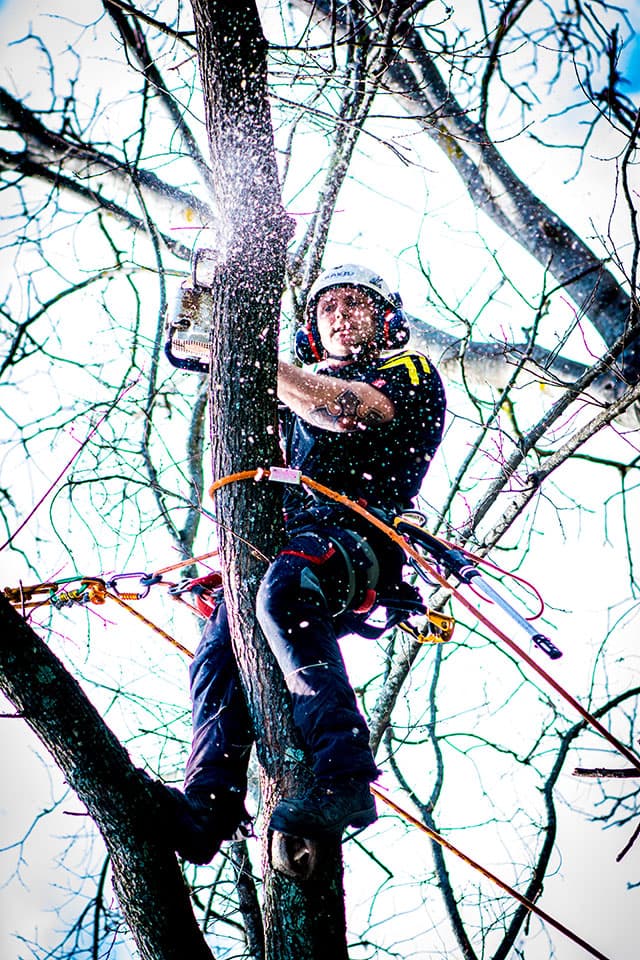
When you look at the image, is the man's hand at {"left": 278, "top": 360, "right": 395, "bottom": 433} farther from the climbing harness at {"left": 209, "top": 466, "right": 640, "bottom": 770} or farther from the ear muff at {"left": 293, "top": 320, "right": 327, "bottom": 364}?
the ear muff at {"left": 293, "top": 320, "right": 327, "bottom": 364}

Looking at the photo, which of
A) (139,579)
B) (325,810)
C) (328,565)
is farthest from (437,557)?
(139,579)

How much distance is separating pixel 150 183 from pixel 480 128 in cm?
200

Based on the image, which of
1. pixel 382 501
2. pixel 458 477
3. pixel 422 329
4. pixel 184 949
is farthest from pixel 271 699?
pixel 422 329

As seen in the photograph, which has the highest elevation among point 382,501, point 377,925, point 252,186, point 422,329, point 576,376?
point 422,329

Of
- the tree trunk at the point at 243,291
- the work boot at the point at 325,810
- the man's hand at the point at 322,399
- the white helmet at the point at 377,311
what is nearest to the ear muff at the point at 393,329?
the white helmet at the point at 377,311

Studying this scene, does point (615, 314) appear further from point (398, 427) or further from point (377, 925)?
point (377, 925)

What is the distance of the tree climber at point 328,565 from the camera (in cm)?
181

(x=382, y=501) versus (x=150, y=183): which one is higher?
(x=150, y=183)

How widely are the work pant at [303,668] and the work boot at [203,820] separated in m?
0.03

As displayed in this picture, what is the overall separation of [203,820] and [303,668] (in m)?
0.53

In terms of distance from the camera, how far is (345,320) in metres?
2.79

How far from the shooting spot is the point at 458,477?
367 centimetres

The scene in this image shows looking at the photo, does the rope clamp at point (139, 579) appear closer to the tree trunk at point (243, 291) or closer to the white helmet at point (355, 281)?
the tree trunk at point (243, 291)

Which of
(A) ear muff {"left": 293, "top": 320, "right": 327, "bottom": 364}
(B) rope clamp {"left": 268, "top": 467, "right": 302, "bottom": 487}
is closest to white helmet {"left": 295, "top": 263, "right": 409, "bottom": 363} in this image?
(A) ear muff {"left": 293, "top": 320, "right": 327, "bottom": 364}
